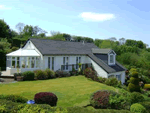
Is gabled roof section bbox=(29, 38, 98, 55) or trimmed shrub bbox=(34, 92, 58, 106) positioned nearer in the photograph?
trimmed shrub bbox=(34, 92, 58, 106)

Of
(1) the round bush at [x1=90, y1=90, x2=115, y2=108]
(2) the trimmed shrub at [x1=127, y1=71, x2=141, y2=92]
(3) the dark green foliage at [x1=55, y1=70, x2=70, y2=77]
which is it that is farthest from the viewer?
(3) the dark green foliage at [x1=55, y1=70, x2=70, y2=77]

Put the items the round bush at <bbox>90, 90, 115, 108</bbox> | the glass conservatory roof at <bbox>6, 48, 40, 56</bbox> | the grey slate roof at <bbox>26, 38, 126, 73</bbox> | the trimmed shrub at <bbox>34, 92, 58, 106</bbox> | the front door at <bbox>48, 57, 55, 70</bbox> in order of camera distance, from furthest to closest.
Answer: the grey slate roof at <bbox>26, 38, 126, 73</bbox> < the front door at <bbox>48, 57, 55, 70</bbox> < the glass conservatory roof at <bbox>6, 48, 40, 56</bbox> < the round bush at <bbox>90, 90, 115, 108</bbox> < the trimmed shrub at <bbox>34, 92, 58, 106</bbox>

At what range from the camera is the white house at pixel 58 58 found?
2248cm

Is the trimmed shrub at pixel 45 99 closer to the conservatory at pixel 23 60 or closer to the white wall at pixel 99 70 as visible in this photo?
the conservatory at pixel 23 60

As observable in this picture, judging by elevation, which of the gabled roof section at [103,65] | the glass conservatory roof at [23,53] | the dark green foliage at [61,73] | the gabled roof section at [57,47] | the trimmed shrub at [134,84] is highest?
the gabled roof section at [57,47]

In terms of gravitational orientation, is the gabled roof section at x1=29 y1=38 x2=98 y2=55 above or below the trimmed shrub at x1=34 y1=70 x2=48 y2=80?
above

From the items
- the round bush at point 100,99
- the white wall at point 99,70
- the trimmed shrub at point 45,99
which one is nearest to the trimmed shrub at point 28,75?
the trimmed shrub at point 45,99

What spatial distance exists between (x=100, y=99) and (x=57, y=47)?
1742 cm

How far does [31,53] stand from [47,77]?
14.6ft

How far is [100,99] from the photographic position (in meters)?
10.7

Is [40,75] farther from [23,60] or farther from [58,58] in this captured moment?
[58,58]

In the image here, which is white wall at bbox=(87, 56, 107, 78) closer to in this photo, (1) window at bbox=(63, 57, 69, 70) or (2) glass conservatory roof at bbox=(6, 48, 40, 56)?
(1) window at bbox=(63, 57, 69, 70)

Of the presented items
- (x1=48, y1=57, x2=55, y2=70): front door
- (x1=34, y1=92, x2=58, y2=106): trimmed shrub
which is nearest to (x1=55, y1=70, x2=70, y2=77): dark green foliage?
(x1=48, y1=57, x2=55, y2=70): front door

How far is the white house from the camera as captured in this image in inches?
885
